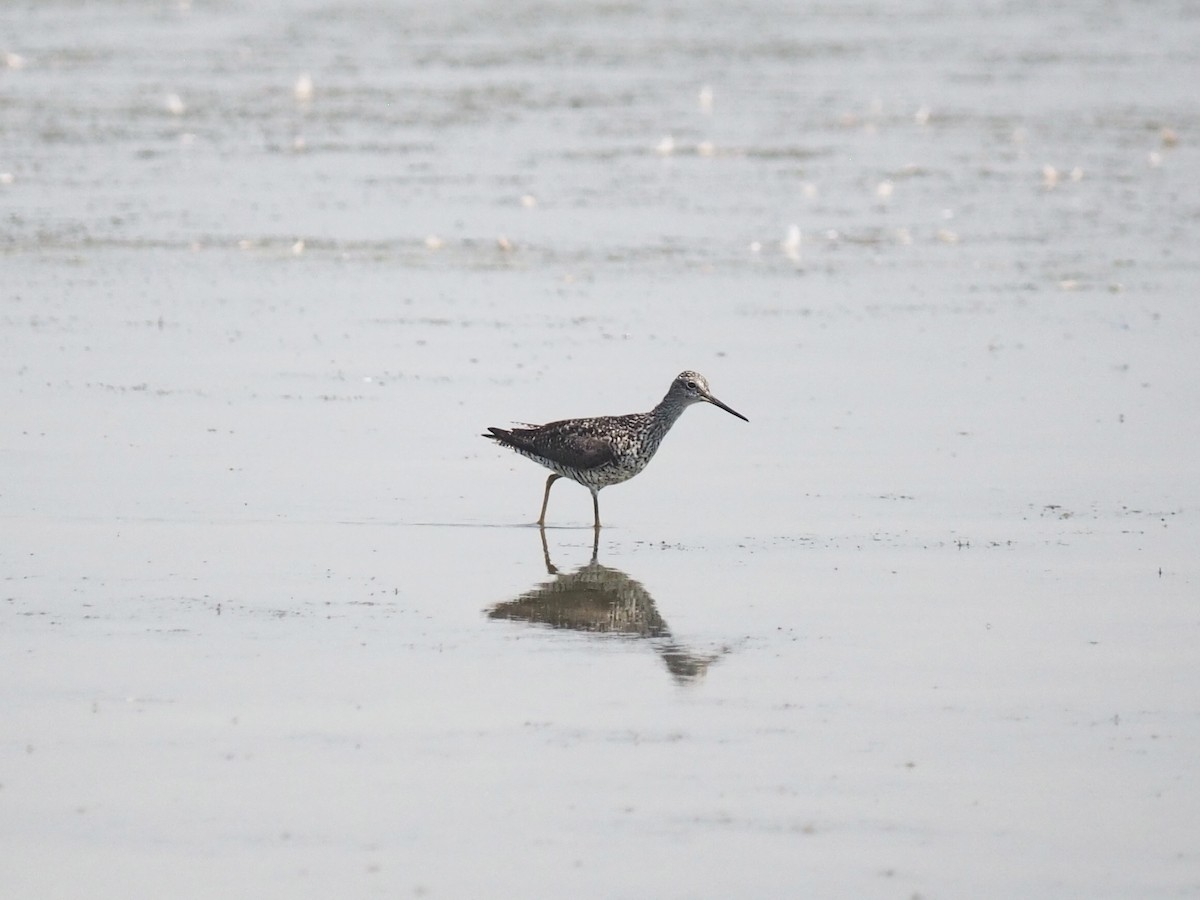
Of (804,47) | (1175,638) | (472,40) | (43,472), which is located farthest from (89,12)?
(1175,638)

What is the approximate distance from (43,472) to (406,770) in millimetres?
6321

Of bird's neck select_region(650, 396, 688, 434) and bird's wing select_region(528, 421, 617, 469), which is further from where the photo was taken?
bird's neck select_region(650, 396, 688, 434)

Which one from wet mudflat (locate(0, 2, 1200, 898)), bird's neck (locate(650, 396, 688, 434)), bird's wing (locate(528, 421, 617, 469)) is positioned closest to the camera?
wet mudflat (locate(0, 2, 1200, 898))

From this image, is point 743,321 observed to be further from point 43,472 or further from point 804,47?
point 804,47

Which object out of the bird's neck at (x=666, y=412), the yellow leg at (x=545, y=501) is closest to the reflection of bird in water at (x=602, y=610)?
the yellow leg at (x=545, y=501)

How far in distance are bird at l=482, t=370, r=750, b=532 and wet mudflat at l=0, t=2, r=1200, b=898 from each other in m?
0.34

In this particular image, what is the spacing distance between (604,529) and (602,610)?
2065mm

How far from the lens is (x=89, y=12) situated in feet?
197

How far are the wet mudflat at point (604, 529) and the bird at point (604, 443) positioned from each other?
339 millimetres

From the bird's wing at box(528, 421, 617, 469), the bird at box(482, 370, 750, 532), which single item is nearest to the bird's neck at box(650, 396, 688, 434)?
the bird at box(482, 370, 750, 532)

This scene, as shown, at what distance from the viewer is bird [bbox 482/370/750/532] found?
13555mm

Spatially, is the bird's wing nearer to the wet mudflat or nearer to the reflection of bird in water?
the wet mudflat

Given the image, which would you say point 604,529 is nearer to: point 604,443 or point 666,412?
point 604,443

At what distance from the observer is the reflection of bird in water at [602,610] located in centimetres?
1073
